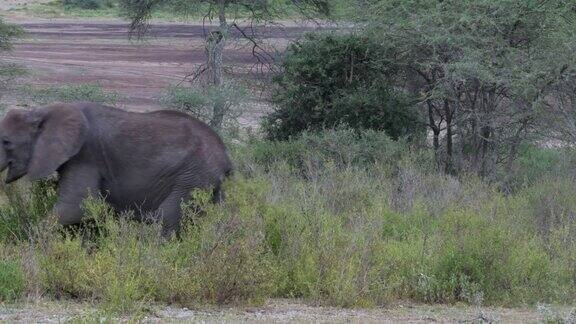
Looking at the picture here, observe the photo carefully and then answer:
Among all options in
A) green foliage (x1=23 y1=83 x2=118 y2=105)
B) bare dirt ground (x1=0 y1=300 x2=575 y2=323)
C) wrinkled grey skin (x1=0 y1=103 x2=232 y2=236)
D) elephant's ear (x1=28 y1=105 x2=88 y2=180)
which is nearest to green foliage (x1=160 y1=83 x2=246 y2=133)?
green foliage (x1=23 y1=83 x2=118 y2=105)

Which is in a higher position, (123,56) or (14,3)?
(123,56)

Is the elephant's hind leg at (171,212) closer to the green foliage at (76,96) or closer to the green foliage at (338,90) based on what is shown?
the green foliage at (338,90)

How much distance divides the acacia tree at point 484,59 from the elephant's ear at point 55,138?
30.3 feet

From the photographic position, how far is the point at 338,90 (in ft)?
68.9

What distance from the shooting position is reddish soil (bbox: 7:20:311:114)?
33.2 m

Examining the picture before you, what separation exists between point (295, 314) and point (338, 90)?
12237 millimetres

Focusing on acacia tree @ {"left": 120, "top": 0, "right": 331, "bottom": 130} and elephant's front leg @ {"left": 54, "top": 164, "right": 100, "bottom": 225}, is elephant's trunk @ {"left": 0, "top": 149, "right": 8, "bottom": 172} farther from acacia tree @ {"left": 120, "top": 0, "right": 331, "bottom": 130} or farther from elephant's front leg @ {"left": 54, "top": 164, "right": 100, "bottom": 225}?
acacia tree @ {"left": 120, "top": 0, "right": 331, "bottom": 130}

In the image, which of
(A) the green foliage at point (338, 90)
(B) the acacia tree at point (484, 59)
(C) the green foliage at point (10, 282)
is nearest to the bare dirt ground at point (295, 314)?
(C) the green foliage at point (10, 282)

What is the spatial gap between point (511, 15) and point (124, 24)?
48.9 metres

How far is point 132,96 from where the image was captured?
110 ft

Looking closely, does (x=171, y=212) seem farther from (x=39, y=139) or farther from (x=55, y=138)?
(x=39, y=139)

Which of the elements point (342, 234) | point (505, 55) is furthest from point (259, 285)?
point (505, 55)

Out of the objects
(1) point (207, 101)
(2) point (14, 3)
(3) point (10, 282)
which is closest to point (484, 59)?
(1) point (207, 101)

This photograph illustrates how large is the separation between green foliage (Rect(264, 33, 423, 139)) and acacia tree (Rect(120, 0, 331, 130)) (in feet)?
4.45
